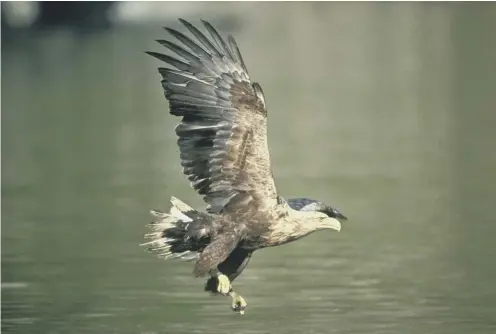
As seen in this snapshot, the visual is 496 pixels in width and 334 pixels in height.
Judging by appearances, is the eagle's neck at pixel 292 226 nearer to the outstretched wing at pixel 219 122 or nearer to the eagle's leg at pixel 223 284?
the outstretched wing at pixel 219 122

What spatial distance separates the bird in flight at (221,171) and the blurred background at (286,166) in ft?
2.80

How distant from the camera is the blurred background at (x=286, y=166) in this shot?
9.09m

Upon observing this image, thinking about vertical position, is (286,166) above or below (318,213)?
above

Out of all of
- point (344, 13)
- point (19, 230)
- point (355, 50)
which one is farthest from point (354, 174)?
point (344, 13)

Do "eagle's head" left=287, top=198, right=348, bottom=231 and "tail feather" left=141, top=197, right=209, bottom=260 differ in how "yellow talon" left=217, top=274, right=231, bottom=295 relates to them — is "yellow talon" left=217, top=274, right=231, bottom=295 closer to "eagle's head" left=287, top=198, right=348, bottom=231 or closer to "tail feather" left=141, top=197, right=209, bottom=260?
"tail feather" left=141, top=197, right=209, bottom=260

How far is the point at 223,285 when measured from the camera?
7.31 metres

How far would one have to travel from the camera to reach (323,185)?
49.6 feet

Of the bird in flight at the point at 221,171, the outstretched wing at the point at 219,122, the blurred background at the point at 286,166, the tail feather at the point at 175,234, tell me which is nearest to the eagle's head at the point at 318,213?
the bird in flight at the point at 221,171

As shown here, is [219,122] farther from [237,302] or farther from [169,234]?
[237,302]

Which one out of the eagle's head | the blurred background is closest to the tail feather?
the eagle's head

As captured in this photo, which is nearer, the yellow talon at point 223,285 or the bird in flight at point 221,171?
the yellow talon at point 223,285

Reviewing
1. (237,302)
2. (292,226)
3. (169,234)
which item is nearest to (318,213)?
(292,226)

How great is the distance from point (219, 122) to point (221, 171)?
0.25 m

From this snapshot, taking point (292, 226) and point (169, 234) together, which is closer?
point (292, 226)
